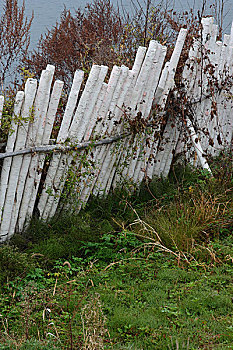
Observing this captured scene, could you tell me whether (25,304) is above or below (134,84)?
below

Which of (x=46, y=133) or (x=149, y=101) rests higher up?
(x=149, y=101)

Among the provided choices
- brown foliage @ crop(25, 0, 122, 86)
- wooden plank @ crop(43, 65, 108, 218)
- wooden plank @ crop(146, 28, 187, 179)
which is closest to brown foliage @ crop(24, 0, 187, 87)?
brown foliage @ crop(25, 0, 122, 86)

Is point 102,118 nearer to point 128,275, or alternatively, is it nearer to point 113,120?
point 113,120

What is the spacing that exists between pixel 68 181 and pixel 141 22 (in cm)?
517

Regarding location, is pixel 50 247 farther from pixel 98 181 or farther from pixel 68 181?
pixel 98 181

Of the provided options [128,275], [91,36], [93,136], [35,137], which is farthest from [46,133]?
[91,36]

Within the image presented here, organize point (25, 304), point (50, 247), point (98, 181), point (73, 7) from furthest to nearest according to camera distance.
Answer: point (73, 7) < point (98, 181) < point (50, 247) < point (25, 304)

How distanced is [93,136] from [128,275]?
1681mm

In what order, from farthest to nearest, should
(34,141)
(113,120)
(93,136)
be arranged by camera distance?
(113,120) < (93,136) < (34,141)

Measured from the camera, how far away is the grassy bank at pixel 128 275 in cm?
259

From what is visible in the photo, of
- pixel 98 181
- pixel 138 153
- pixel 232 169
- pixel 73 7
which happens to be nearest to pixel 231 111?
pixel 232 169

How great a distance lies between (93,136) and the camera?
4488 millimetres

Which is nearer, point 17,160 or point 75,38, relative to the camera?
point 17,160

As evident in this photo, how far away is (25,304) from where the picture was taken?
7.91 ft
